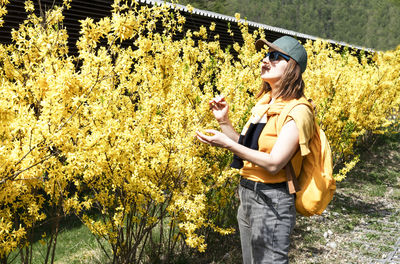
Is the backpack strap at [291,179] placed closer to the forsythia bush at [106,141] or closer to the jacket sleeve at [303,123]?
the jacket sleeve at [303,123]

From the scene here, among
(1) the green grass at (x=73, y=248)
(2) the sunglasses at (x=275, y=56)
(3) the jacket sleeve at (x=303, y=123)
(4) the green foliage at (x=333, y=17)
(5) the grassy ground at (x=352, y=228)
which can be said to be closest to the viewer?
(3) the jacket sleeve at (x=303, y=123)

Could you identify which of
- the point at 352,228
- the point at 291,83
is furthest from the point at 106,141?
the point at 352,228

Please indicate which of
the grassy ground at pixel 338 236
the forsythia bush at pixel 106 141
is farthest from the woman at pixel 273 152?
the grassy ground at pixel 338 236

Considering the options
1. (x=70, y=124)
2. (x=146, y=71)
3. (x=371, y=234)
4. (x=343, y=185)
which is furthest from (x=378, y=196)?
(x=70, y=124)

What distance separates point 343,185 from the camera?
679 cm

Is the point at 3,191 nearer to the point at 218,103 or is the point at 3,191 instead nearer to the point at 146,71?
the point at 218,103

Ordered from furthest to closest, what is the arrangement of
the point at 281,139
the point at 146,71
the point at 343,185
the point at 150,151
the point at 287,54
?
the point at 343,185 → the point at 146,71 → the point at 150,151 → the point at 287,54 → the point at 281,139

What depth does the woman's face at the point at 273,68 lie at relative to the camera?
2072 millimetres

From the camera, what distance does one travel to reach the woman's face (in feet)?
6.80

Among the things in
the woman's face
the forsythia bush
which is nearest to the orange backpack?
the woman's face

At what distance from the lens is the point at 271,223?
1.96 m

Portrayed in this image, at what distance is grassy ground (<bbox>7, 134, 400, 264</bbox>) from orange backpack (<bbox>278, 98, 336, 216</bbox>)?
83.3 inches

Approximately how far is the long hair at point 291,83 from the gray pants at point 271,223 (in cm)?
50

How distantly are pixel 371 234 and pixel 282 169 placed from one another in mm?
3570
